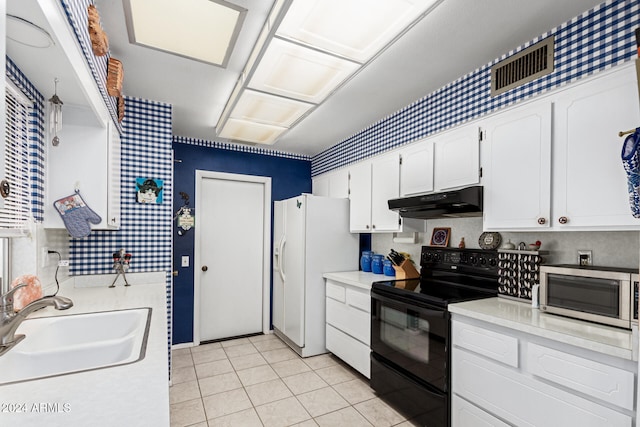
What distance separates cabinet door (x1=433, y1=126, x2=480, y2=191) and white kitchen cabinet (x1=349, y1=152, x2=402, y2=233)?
0.47 metres

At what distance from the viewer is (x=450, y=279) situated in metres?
2.65

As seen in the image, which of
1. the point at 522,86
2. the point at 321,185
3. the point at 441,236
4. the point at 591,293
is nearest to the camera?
the point at 591,293

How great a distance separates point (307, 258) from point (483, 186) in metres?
1.86

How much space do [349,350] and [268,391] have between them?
2.66 feet

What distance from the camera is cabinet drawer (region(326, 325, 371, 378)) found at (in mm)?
2789

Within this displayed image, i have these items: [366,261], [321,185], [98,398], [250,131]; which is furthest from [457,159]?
[98,398]

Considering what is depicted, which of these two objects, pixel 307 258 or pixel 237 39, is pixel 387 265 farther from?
pixel 237 39

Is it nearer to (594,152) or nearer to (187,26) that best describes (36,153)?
(187,26)

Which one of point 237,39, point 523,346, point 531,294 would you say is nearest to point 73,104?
point 237,39

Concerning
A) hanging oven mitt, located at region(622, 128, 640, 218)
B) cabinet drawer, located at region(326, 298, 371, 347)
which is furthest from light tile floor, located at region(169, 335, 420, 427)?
hanging oven mitt, located at region(622, 128, 640, 218)

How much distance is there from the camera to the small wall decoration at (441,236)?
9.08 feet

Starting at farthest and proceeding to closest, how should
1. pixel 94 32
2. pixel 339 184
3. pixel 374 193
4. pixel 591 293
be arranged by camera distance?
pixel 339 184 → pixel 374 193 → pixel 591 293 → pixel 94 32

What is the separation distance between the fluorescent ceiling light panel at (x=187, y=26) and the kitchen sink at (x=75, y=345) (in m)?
1.46

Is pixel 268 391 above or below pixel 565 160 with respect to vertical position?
below
